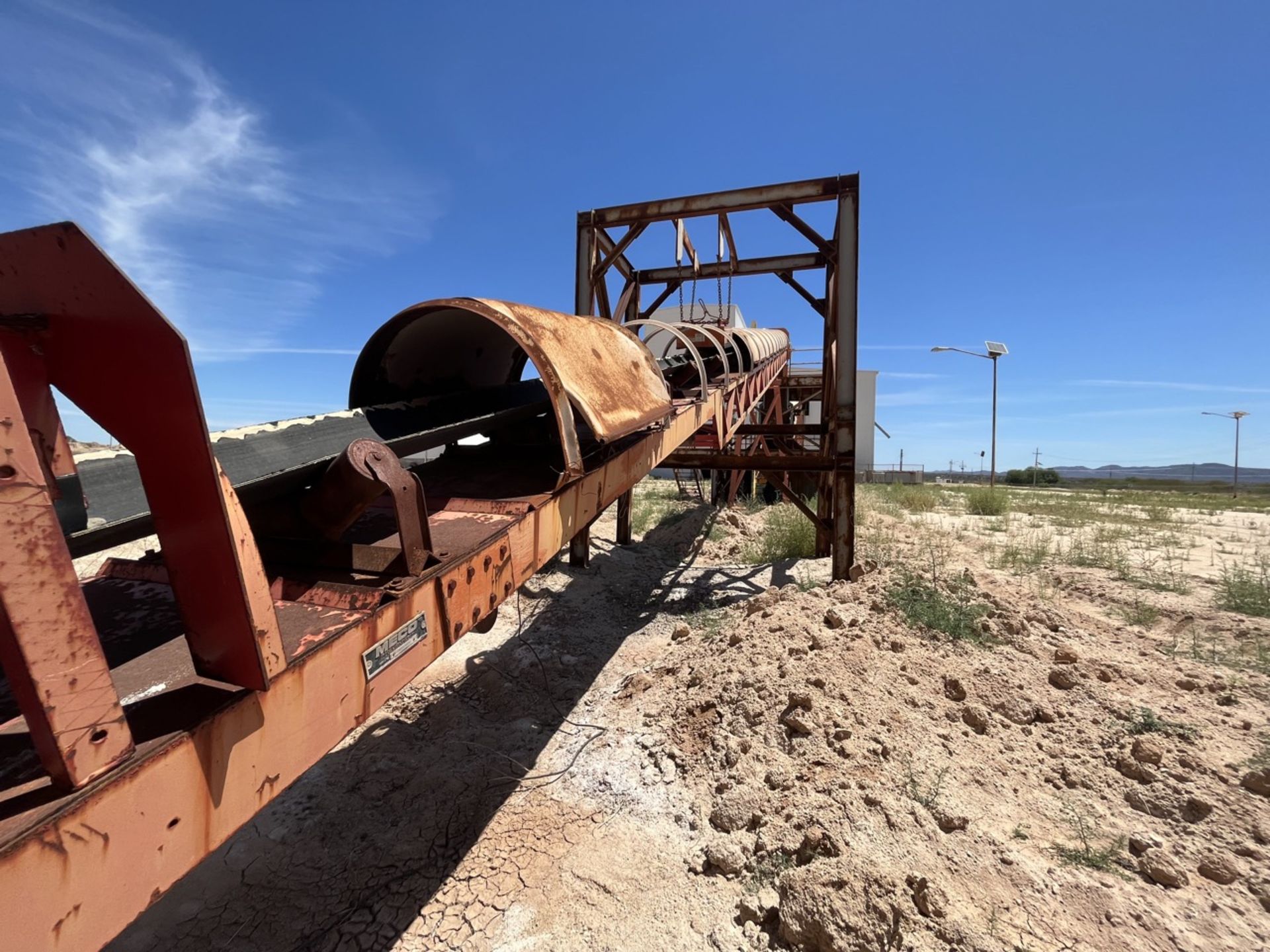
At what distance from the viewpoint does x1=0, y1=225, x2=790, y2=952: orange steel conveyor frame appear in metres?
0.84

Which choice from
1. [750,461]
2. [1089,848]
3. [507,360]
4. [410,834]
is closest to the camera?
[1089,848]

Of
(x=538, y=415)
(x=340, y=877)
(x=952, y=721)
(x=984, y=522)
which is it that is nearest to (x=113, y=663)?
(x=340, y=877)

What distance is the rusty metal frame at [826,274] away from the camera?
5.82m

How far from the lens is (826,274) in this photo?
635cm

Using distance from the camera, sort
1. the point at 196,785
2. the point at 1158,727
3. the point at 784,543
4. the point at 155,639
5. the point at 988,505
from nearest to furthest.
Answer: the point at 196,785 < the point at 155,639 < the point at 1158,727 < the point at 784,543 < the point at 988,505

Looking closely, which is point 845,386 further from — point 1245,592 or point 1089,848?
point 1089,848

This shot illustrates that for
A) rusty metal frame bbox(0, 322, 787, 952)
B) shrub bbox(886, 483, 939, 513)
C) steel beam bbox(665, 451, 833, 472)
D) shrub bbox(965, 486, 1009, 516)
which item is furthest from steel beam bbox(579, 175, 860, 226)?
shrub bbox(965, 486, 1009, 516)

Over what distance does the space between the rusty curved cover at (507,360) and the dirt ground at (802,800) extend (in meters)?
1.79

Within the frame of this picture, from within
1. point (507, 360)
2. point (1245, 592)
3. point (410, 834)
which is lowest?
point (410, 834)

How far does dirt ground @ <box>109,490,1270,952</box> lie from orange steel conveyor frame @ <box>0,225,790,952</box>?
145 centimetres

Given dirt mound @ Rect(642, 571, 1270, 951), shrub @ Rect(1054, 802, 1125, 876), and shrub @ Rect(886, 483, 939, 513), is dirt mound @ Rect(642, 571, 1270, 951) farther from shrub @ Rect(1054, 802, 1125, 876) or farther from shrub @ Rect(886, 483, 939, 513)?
shrub @ Rect(886, 483, 939, 513)

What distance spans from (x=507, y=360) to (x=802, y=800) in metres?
2.60

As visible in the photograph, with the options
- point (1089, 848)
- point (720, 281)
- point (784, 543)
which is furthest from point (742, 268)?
point (1089, 848)

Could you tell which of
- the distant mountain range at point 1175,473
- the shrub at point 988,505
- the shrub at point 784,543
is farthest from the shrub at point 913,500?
the distant mountain range at point 1175,473
